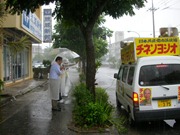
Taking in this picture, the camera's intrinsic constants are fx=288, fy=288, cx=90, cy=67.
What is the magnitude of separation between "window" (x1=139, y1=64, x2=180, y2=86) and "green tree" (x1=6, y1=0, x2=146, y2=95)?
2.33 meters

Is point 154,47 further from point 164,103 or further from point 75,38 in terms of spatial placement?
point 75,38

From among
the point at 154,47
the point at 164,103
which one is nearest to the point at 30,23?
the point at 154,47

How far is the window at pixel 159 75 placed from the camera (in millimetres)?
6957

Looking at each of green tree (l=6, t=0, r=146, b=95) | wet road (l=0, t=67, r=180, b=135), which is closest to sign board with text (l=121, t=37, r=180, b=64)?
green tree (l=6, t=0, r=146, b=95)

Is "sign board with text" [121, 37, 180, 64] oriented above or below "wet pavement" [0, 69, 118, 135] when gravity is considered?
above

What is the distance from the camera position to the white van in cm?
678

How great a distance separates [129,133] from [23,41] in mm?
5706

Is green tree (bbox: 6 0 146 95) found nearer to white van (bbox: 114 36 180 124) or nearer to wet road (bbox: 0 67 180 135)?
wet road (bbox: 0 67 180 135)

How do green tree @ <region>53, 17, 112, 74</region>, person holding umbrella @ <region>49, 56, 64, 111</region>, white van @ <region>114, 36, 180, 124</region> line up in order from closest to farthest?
white van @ <region>114, 36, 180, 124</region> → person holding umbrella @ <region>49, 56, 64, 111</region> → green tree @ <region>53, 17, 112, 74</region>

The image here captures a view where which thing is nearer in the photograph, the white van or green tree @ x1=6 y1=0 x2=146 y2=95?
the white van

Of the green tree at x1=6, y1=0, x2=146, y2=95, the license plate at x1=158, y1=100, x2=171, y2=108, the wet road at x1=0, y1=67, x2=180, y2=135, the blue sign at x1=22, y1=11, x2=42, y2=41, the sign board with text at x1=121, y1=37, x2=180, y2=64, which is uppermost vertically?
the blue sign at x1=22, y1=11, x2=42, y2=41

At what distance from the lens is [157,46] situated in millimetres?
7473

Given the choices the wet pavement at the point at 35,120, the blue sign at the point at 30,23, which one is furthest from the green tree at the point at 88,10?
the blue sign at the point at 30,23

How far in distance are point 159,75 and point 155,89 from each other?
42cm
